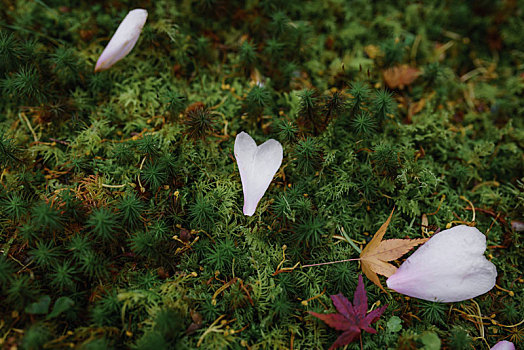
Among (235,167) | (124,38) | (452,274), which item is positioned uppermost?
(124,38)

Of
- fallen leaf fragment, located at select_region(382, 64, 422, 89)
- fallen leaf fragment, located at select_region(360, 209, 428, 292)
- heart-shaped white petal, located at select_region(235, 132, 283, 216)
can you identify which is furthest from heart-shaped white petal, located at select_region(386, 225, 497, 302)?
fallen leaf fragment, located at select_region(382, 64, 422, 89)

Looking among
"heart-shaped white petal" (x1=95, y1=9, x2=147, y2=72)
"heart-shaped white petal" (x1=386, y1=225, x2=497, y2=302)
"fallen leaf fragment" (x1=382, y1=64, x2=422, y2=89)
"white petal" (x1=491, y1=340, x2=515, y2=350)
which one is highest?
"heart-shaped white petal" (x1=95, y1=9, x2=147, y2=72)

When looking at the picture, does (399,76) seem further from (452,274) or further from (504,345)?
(504,345)

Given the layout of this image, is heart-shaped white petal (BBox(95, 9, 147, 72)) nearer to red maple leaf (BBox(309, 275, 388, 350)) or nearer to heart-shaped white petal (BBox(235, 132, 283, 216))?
heart-shaped white petal (BBox(235, 132, 283, 216))

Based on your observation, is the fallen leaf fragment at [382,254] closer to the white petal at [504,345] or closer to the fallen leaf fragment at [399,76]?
the white petal at [504,345]

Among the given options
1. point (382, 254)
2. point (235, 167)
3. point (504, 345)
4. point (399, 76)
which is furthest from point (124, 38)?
point (504, 345)

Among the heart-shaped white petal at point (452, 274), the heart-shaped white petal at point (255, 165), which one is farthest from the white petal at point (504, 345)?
the heart-shaped white petal at point (255, 165)

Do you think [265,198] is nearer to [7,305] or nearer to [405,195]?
[405,195]
